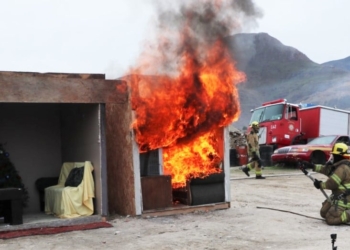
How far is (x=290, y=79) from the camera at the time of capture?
99.8 m

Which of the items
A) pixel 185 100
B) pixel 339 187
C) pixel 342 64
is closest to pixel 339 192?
pixel 339 187

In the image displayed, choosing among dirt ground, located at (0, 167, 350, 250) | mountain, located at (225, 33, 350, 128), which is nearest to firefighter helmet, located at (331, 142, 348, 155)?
dirt ground, located at (0, 167, 350, 250)

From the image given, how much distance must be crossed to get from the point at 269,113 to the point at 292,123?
1.12 metres

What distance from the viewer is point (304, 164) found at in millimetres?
9172

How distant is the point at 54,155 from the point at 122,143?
223cm

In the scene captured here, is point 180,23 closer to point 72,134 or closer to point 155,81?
point 155,81

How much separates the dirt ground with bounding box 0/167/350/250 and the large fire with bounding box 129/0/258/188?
1.38 metres

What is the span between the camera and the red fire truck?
21422 mm

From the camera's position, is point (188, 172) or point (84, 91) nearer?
point (84, 91)

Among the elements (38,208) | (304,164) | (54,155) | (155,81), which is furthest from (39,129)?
(304,164)

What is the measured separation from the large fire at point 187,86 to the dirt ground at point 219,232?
1375 millimetres

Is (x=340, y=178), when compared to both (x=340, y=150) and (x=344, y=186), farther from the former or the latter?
(x=340, y=150)

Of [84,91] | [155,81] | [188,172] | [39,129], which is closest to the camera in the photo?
[84,91]

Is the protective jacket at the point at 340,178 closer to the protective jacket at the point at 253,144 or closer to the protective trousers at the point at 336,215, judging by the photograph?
the protective trousers at the point at 336,215
